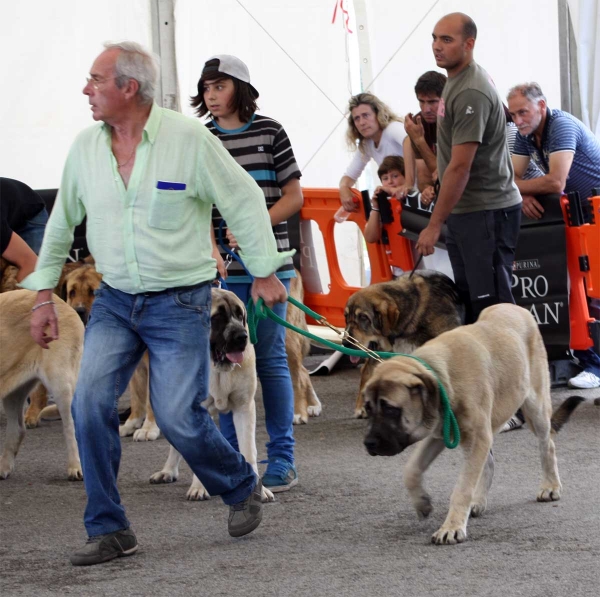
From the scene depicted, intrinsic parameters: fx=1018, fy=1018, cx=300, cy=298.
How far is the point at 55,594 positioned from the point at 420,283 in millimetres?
3543

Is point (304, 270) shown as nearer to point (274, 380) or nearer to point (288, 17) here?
point (288, 17)

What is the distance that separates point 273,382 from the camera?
4922mm

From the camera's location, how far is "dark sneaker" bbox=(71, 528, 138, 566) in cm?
379

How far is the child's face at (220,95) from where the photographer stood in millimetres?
4816

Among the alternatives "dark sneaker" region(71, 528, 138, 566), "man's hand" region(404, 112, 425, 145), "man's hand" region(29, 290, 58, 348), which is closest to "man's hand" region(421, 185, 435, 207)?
"man's hand" region(404, 112, 425, 145)

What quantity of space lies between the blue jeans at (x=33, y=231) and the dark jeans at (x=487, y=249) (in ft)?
8.65

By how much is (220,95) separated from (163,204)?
135cm

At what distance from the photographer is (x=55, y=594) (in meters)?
3.50

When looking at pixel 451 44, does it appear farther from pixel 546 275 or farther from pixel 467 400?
pixel 467 400

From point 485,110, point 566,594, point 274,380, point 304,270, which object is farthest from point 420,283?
point 566,594

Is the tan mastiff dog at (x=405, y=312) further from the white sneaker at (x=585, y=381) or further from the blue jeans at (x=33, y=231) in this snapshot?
the blue jeans at (x=33, y=231)

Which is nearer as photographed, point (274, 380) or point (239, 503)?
point (239, 503)

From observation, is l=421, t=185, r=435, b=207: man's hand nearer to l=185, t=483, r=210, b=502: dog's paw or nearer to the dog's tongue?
the dog's tongue

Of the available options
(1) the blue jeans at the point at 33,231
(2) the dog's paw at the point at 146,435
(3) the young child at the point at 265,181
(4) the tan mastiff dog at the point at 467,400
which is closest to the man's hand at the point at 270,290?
(4) the tan mastiff dog at the point at 467,400
